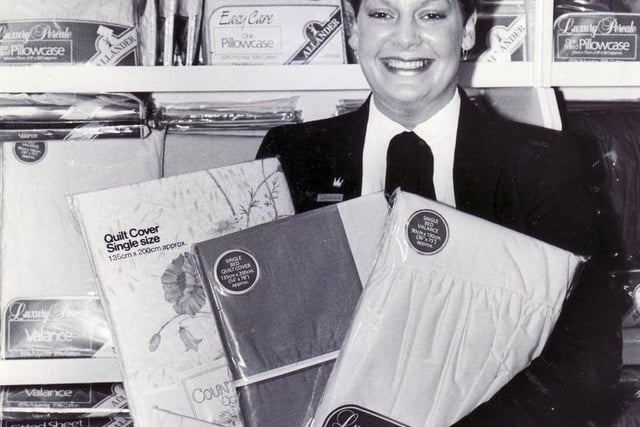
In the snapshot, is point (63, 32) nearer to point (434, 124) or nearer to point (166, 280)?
point (166, 280)

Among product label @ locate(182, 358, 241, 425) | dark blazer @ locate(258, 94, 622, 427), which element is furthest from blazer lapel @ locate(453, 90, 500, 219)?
product label @ locate(182, 358, 241, 425)

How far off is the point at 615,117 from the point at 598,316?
1.89ft

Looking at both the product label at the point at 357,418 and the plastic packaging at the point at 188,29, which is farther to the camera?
the plastic packaging at the point at 188,29

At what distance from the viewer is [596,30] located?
1.55m

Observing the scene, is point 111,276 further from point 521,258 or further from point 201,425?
point 521,258

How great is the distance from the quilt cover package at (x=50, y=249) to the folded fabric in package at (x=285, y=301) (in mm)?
473

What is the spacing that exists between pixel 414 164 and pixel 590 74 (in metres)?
0.41

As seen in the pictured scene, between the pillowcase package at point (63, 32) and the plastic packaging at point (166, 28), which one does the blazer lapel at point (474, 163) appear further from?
the pillowcase package at point (63, 32)

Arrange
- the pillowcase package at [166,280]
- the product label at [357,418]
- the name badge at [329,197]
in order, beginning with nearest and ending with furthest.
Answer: the product label at [357,418] → the pillowcase package at [166,280] → the name badge at [329,197]

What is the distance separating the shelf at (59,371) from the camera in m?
1.48

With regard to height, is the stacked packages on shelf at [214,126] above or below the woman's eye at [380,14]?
below

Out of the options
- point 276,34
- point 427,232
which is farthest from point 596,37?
point 427,232

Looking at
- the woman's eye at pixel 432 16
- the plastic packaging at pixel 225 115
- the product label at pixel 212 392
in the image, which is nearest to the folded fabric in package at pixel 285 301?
the product label at pixel 212 392

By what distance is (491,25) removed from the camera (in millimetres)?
1543
